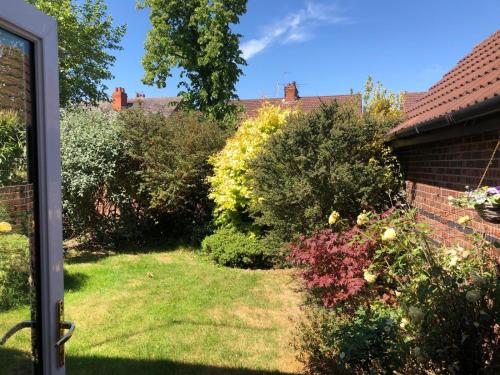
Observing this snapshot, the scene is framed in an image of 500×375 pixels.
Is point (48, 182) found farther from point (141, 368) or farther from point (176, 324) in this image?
point (176, 324)

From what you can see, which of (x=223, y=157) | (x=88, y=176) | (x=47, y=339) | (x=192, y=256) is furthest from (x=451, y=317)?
(x=88, y=176)

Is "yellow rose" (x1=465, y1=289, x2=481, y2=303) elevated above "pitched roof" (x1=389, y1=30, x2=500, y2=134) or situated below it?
below

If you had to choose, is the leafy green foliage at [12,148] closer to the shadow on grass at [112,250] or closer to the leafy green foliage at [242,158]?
the leafy green foliage at [242,158]

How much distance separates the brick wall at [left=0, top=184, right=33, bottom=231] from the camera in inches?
63.4

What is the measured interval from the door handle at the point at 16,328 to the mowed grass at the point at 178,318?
51mm

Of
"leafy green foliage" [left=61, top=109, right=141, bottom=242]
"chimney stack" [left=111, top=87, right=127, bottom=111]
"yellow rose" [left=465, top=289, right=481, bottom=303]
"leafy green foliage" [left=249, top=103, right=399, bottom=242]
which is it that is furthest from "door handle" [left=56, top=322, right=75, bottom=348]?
"chimney stack" [left=111, top=87, right=127, bottom=111]

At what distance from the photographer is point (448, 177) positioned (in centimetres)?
482

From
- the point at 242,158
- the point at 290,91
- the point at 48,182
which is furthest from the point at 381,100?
the point at 290,91

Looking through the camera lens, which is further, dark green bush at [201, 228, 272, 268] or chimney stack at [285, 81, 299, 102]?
chimney stack at [285, 81, 299, 102]

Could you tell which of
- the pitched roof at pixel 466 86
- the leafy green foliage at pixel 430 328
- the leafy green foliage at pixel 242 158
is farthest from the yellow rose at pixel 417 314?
the leafy green foliage at pixel 242 158

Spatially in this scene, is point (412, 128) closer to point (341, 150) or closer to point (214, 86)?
point (341, 150)

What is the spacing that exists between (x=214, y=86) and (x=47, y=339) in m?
15.5

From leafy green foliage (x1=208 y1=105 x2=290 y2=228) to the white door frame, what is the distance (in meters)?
6.32

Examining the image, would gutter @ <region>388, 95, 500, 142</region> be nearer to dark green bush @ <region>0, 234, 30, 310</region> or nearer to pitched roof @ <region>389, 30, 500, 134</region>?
pitched roof @ <region>389, 30, 500, 134</region>
